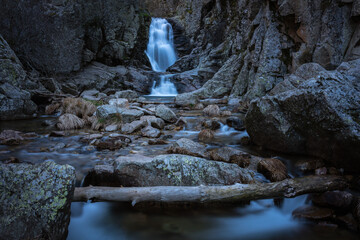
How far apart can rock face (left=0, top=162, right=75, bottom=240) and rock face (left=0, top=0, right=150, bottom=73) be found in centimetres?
2055

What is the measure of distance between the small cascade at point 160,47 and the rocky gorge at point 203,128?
39.9 feet

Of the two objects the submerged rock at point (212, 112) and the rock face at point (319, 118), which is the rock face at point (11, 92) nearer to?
the submerged rock at point (212, 112)

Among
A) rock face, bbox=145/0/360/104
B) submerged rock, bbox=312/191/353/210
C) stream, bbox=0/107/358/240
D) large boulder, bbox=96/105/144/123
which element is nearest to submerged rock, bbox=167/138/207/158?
stream, bbox=0/107/358/240

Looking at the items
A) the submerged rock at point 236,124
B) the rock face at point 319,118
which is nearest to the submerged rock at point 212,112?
the submerged rock at point 236,124

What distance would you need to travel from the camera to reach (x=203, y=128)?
25.9ft

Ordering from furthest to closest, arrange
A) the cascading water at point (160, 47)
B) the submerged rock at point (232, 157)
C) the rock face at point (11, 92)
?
the cascading water at point (160, 47) → the rock face at point (11, 92) → the submerged rock at point (232, 157)

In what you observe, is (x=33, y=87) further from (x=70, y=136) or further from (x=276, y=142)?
(x=276, y=142)

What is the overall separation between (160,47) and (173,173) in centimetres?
3282

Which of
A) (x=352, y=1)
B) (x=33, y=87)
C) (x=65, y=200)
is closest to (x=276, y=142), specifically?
(x=65, y=200)

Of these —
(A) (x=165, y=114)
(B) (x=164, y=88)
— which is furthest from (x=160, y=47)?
(A) (x=165, y=114)

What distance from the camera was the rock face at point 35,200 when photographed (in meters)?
1.90

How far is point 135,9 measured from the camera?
30703mm

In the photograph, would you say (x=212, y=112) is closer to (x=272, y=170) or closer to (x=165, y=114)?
(x=165, y=114)

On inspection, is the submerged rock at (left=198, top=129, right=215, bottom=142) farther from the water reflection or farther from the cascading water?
the cascading water
